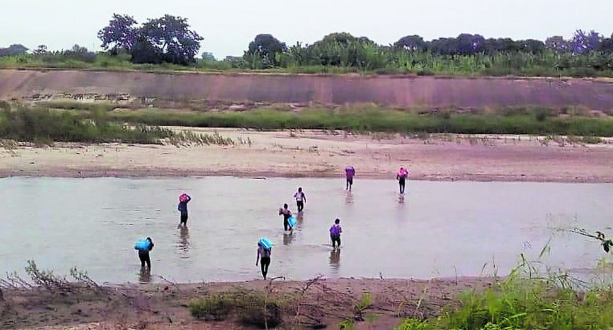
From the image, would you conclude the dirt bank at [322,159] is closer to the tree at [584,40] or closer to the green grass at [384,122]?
the green grass at [384,122]

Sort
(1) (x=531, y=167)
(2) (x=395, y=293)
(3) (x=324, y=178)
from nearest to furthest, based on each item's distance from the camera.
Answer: (2) (x=395, y=293)
(3) (x=324, y=178)
(1) (x=531, y=167)

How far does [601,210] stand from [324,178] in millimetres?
9819

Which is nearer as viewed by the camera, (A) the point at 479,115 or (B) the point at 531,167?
(B) the point at 531,167

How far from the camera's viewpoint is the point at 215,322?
402 inches

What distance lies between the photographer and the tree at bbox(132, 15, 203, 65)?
70.4m

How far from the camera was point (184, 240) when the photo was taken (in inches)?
673

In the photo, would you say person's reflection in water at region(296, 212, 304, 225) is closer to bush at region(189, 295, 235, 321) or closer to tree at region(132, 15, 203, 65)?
bush at region(189, 295, 235, 321)

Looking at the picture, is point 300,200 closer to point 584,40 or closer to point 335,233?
point 335,233

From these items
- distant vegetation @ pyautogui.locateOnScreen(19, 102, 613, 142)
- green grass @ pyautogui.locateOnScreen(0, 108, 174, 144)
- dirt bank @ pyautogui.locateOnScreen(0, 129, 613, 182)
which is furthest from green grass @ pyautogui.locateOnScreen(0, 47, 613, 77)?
green grass @ pyautogui.locateOnScreen(0, 108, 174, 144)

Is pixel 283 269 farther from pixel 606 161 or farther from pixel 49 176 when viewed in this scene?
pixel 606 161

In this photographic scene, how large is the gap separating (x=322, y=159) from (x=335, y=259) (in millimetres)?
17521

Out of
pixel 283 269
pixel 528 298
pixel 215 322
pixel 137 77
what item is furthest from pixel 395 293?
pixel 137 77

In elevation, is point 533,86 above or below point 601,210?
above

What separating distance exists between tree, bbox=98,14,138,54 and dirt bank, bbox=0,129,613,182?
124 feet
